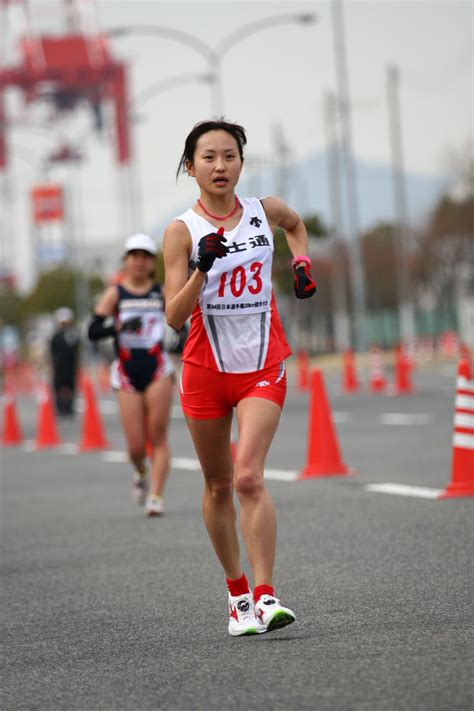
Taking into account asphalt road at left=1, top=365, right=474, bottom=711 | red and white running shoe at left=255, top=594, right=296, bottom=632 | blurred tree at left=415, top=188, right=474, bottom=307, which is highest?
red and white running shoe at left=255, top=594, right=296, bottom=632

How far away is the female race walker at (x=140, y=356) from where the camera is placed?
39.8 feet

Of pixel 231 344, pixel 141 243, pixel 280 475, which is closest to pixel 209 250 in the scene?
pixel 231 344

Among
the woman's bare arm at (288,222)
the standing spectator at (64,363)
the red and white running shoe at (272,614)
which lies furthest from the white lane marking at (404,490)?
the standing spectator at (64,363)

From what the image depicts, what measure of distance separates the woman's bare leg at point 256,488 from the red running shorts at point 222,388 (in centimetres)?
6

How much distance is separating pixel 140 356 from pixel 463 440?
2675 mm

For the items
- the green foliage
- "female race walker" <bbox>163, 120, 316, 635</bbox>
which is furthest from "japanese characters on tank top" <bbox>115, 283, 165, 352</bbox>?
the green foliage

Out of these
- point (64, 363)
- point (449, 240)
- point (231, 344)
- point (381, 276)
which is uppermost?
point (231, 344)

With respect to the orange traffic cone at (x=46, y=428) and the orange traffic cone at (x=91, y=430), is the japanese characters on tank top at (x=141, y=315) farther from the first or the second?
the orange traffic cone at (x=46, y=428)

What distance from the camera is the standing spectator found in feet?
99.5

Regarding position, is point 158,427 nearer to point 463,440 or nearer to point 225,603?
point 463,440

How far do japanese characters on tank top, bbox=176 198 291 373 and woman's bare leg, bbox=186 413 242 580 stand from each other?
0.27m

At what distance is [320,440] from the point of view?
44.3ft

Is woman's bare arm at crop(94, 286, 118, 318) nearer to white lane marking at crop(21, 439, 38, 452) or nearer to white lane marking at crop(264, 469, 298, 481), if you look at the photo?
white lane marking at crop(264, 469, 298, 481)

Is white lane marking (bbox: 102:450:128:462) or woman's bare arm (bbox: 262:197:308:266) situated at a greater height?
woman's bare arm (bbox: 262:197:308:266)
